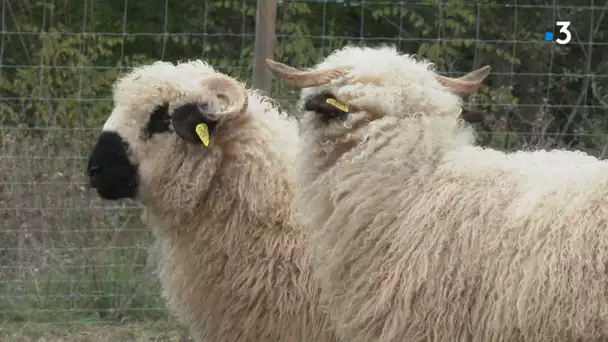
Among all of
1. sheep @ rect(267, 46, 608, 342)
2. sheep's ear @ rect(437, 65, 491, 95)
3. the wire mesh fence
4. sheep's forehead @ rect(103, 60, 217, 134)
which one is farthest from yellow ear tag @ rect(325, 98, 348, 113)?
the wire mesh fence

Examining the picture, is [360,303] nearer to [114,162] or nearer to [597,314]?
[597,314]

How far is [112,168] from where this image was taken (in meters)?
4.42

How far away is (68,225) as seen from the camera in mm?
6715

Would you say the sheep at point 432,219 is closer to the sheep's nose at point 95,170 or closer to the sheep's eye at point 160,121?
the sheep's eye at point 160,121

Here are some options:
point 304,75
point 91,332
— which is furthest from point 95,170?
point 91,332

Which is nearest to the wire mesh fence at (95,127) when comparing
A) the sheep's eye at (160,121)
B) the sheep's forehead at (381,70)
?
the sheep's eye at (160,121)

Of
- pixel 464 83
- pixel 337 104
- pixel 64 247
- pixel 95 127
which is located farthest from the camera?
pixel 95 127

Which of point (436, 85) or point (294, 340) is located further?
point (294, 340)

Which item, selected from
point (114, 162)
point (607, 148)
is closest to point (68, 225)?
point (114, 162)

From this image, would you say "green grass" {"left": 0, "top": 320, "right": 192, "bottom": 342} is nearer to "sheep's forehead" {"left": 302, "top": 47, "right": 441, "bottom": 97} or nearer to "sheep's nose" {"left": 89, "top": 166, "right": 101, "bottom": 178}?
"sheep's nose" {"left": 89, "top": 166, "right": 101, "bottom": 178}

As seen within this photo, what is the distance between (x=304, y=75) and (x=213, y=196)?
1.06m

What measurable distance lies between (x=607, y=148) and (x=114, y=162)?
370 centimetres

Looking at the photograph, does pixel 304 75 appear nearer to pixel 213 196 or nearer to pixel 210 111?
pixel 210 111

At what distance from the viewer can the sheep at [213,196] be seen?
4.37 meters
